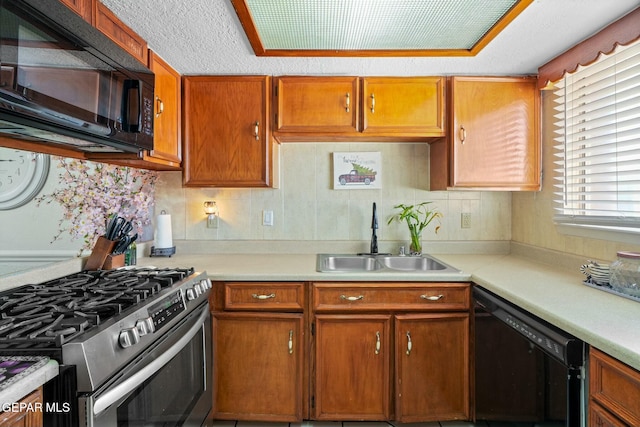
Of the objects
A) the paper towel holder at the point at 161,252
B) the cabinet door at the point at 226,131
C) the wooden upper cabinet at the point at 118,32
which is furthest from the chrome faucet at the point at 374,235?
the wooden upper cabinet at the point at 118,32

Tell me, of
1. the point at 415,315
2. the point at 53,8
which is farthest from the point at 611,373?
the point at 53,8

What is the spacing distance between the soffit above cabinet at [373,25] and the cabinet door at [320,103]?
0.28 meters

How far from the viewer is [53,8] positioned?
99 centimetres

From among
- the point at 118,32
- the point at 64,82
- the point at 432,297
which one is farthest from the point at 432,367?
the point at 118,32

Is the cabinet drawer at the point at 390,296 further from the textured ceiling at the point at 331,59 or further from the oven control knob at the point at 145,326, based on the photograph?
the textured ceiling at the point at 331,59

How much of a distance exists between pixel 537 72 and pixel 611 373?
175 cm

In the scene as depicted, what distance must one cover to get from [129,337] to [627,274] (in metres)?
1.80

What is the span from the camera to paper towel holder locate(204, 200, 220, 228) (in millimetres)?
2451

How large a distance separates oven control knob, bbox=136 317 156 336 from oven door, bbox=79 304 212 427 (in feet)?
0.26

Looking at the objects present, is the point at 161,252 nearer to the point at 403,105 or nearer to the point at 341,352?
the point at 341,352

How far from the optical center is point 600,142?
1.69 metres

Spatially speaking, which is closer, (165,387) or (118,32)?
(165,387)

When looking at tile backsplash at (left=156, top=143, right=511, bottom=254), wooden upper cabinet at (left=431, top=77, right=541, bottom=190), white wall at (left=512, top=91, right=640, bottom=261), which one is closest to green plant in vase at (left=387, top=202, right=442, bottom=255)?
tile backsplash at (left=156, top=143, right=511, bottom=254)

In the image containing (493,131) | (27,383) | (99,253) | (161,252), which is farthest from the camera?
(161,252)
